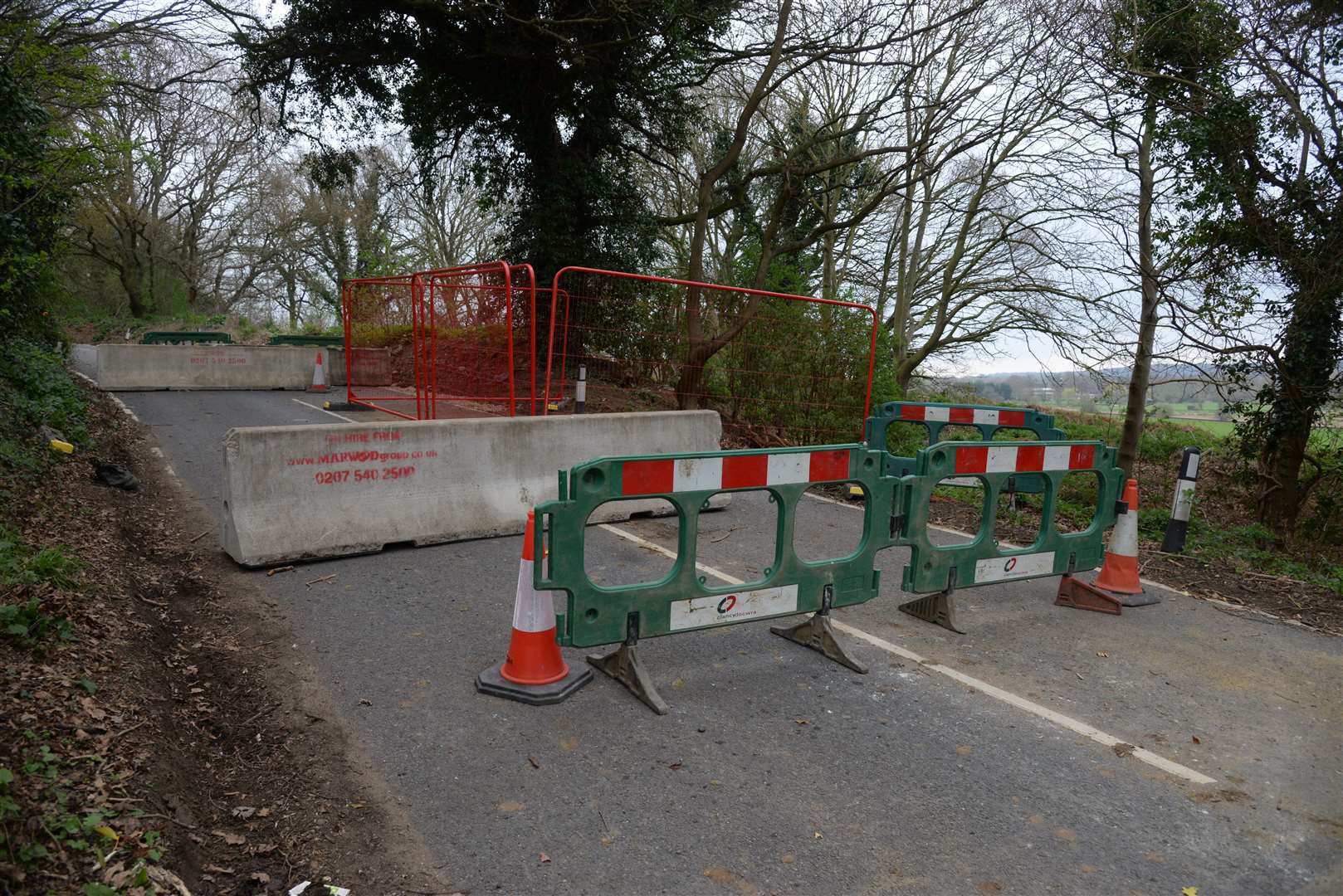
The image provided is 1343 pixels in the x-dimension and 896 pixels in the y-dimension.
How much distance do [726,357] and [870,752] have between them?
8.33 metres

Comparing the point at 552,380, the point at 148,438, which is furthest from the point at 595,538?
the point at 148,438

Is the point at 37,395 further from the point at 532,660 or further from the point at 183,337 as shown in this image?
the point at 183,337

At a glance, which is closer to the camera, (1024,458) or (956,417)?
(1024,458)

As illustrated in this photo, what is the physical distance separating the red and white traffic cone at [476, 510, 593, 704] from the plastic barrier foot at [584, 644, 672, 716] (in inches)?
7.3

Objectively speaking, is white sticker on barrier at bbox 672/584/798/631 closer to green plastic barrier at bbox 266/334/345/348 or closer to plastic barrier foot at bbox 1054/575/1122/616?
plastic barrier foot at bbox 1054/575/1122/616

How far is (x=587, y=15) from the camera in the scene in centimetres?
1397

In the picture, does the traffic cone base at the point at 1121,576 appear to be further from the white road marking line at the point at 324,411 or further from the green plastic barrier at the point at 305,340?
the green plastic barrier at the point at 305,340

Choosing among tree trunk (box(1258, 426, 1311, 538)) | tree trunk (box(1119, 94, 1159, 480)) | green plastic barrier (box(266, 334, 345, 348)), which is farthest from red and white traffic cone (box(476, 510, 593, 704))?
green plastic barrier (box(266, 334, 345, 348))

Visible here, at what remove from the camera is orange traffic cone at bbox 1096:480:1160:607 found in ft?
19.8

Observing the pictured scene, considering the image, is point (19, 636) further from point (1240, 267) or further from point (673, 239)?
point (673, 239)

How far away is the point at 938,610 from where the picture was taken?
5336mm

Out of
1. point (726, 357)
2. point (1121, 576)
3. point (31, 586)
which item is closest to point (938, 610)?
point (1121, 576)

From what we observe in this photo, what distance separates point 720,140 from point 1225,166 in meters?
13.5

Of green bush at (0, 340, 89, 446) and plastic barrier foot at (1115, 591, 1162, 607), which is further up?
Answer: green bush at (0, 340, 89, 446)
